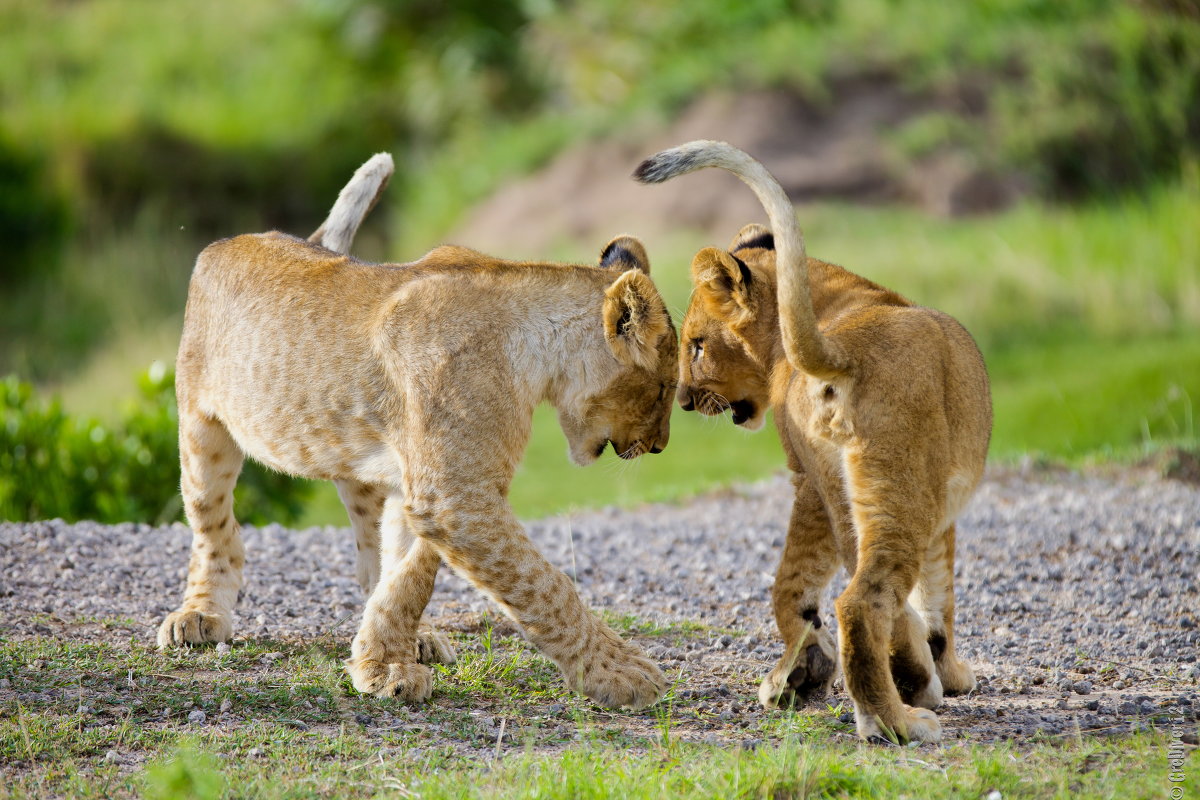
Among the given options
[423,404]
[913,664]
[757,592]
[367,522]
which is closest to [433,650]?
[367,522]

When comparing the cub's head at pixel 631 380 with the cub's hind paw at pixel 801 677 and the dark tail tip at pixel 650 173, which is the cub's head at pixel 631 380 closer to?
the dark tail tip at pixel 650 173

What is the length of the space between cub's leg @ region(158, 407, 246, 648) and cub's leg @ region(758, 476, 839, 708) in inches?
84.2

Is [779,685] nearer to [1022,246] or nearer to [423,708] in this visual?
[423,708]

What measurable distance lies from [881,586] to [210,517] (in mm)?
2716

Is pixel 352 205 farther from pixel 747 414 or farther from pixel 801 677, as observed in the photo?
pixel 801 677

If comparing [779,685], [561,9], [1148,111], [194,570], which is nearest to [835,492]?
[779,685]

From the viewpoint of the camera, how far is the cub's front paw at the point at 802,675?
450 centimetres

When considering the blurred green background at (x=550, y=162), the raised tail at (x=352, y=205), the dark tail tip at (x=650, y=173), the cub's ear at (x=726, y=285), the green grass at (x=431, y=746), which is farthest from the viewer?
the blurred green background at (x=550, y=162)

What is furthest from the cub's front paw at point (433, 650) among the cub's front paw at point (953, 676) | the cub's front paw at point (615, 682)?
the cub's front paw at point (953, 676)

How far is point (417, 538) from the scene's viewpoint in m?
4.83

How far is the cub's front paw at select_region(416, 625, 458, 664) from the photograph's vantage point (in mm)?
4996

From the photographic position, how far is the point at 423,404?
15.0 feet

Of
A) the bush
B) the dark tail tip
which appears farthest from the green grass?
the bush

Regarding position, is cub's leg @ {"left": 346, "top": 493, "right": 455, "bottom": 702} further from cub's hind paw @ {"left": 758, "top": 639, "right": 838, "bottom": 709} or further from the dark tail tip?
the dark tail tip
